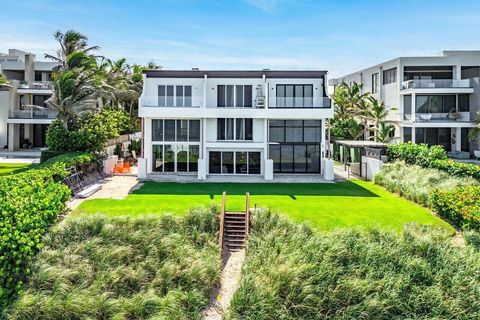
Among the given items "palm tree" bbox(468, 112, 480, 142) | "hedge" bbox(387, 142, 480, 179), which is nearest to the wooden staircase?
"hedge" bbox(387, 142, 480, 179)

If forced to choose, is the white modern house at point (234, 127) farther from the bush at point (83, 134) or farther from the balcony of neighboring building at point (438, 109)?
the balcony of neighboring building at point (438, 109)

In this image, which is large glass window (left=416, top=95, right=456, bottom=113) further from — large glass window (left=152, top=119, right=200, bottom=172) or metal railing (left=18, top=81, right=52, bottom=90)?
metal railing (left=18, top=81, right=52, bottom=90)

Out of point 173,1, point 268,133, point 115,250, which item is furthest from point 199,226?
point 268,133

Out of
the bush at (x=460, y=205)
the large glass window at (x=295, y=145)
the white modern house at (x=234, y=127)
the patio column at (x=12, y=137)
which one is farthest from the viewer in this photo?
the patio column at (x=12, y=137)

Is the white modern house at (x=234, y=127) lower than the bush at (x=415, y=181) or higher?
higher

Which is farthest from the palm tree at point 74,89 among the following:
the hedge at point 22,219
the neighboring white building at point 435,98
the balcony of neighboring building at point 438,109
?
the balcony of neighboring building at point 438,109

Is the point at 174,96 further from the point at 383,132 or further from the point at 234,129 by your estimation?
the point at 383,132
